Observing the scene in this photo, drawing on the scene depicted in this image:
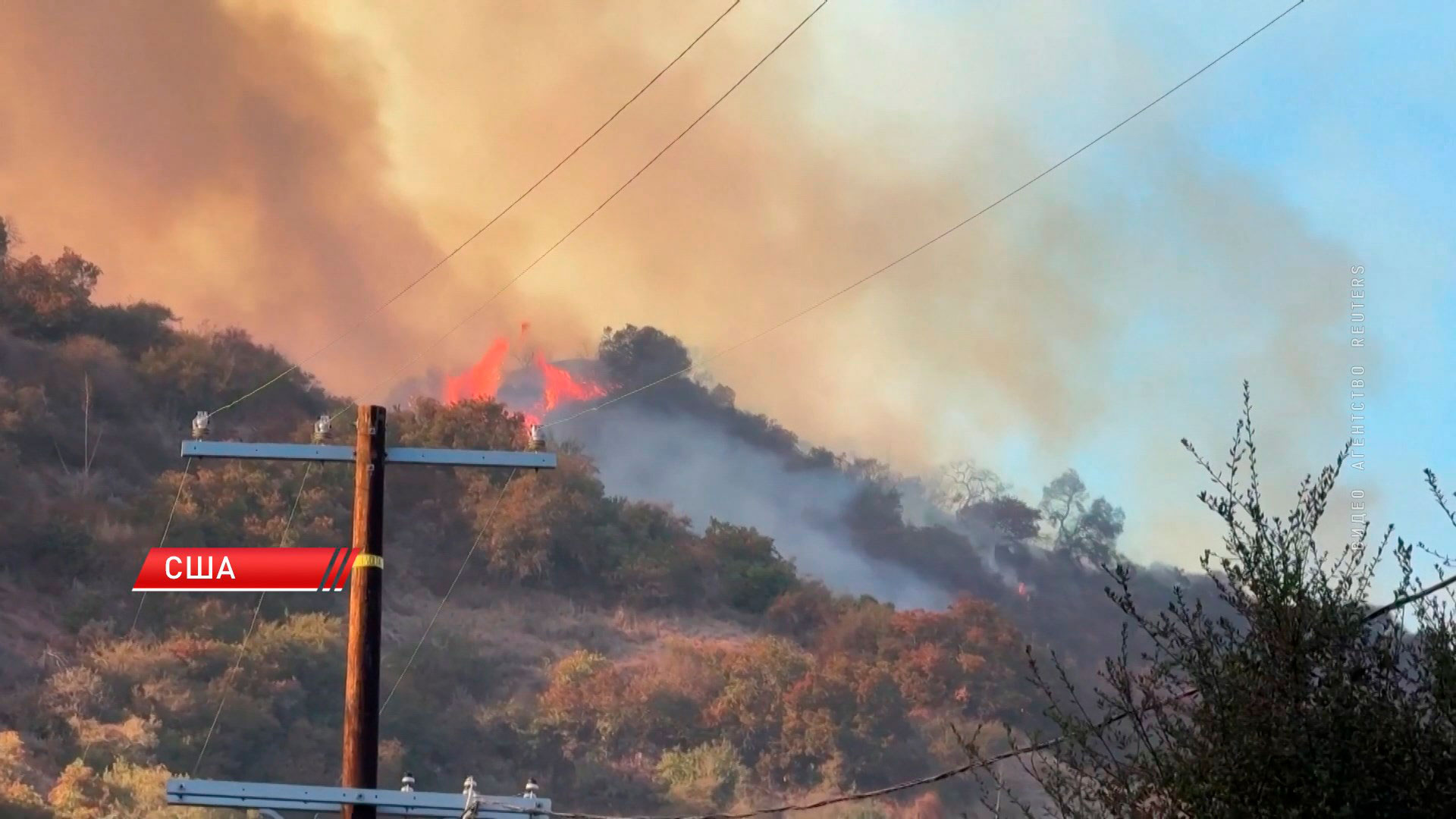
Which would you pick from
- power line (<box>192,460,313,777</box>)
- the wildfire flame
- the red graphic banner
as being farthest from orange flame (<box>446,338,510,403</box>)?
the red graphic banner

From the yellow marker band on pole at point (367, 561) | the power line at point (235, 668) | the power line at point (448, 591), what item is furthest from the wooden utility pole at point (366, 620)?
the power line at point (448, 591)

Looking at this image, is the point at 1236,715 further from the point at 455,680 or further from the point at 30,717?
the point at 455,680

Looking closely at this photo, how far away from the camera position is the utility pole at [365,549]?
41.8 feet

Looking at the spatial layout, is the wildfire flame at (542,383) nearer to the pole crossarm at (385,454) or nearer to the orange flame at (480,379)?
the orange flame at (480,379)

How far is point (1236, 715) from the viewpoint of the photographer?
24.7 ft

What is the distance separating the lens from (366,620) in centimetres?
1305

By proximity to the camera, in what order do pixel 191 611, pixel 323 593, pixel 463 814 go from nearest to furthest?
pixel 463 814, pixel 191 611, pixel 323 593

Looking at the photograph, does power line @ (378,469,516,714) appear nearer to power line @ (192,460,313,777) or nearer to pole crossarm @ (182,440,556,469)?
power line @ (192,460,313,777)

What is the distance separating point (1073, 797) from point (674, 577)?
54.9m

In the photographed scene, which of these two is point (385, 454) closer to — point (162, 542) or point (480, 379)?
point (162, 542)

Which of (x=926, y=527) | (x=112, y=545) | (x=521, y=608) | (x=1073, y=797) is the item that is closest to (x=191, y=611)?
(x=112, y=545)

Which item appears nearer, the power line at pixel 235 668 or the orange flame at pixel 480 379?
the power line at pixel 235 668

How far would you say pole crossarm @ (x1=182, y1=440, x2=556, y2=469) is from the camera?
13.8 m

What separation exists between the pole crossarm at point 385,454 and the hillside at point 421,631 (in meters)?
21.4
